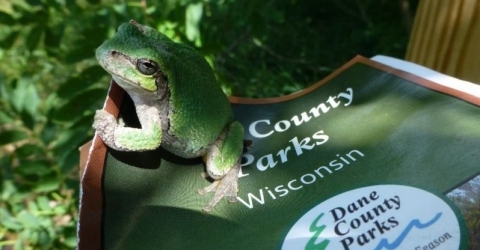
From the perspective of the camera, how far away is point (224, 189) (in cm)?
80

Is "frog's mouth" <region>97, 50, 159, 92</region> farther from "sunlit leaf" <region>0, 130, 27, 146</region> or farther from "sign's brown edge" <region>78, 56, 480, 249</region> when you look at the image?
"sunlit leaf" <region>0, 130, 27, 146</region>

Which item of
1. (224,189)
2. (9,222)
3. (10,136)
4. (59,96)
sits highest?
(224,189)

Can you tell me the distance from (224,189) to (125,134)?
0.15 m

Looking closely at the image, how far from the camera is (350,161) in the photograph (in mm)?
813

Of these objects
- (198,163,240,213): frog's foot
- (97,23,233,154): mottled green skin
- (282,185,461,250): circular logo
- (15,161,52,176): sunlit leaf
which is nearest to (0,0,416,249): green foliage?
(15,161,52,176): sunlit leaf

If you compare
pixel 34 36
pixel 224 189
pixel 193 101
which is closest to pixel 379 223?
pixel 224 189

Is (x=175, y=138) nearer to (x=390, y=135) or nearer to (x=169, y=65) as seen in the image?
(x=169, y=65)

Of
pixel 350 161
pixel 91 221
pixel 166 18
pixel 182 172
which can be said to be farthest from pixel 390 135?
pixel 166 18

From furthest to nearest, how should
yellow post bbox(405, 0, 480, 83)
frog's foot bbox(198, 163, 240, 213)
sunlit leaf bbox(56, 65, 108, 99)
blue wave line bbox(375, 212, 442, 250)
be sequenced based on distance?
sunlit leaf bbox(56, 65, 108, 99) < yellow post bbox(405, 0, 480, 83) < frog's foot bbox(198, 163, 240, 213) < blue wave line bbox(375, 212, 442, 250)

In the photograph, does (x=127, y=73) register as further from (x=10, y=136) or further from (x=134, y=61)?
(x=10, y=136)

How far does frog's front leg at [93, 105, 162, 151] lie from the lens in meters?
0.79

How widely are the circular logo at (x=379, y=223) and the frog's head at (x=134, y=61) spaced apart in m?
0.29

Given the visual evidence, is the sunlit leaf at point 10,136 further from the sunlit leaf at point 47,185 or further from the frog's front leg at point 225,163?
the frog's front leg at point 225,163

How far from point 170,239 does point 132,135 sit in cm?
16
